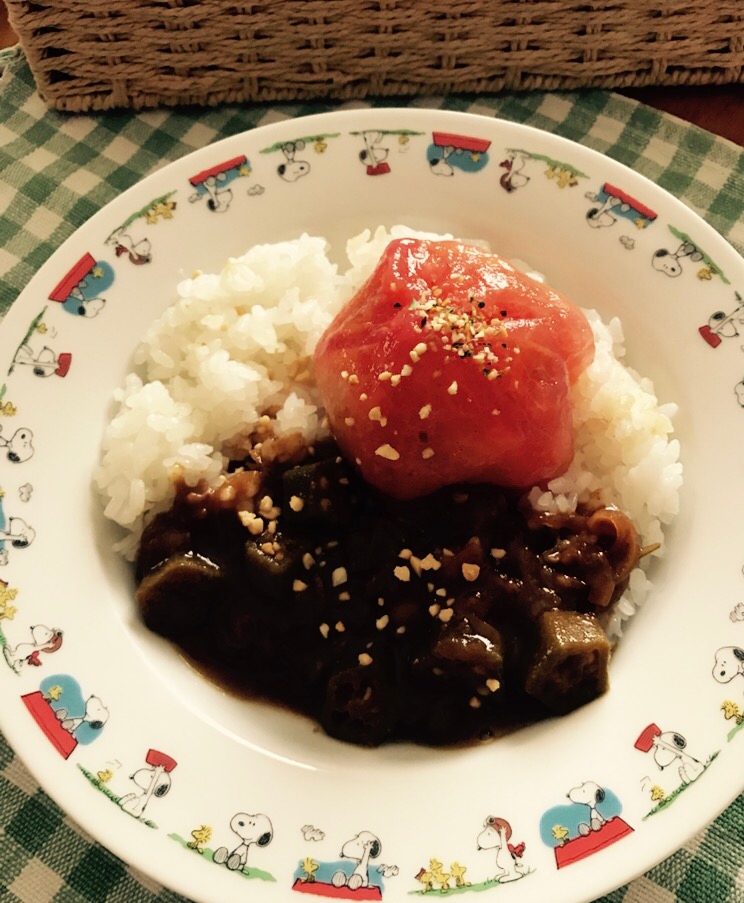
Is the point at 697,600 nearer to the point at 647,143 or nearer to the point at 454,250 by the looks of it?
the point at 454,250

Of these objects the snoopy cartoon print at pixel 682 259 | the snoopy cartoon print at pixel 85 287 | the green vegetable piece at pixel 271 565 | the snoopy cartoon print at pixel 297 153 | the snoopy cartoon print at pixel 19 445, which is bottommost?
the snoopy cartoon print at pixel 19 445

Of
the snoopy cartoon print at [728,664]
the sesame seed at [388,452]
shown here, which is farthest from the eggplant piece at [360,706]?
the snoopy cartoon print at [728,664]

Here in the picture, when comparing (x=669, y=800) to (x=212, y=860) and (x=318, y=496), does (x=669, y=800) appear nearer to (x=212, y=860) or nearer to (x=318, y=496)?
(x=212, y=860)

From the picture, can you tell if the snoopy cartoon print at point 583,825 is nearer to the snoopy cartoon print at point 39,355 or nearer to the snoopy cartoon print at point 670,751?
the snoopy cartoon print at point 670,751

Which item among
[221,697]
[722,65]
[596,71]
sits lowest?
[221,697]

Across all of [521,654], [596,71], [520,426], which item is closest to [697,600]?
[521,654]

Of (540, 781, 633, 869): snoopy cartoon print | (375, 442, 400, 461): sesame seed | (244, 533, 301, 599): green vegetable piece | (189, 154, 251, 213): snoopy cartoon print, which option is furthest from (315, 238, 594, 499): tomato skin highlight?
(540, 781, 633, 869): snoopy cartoon print
